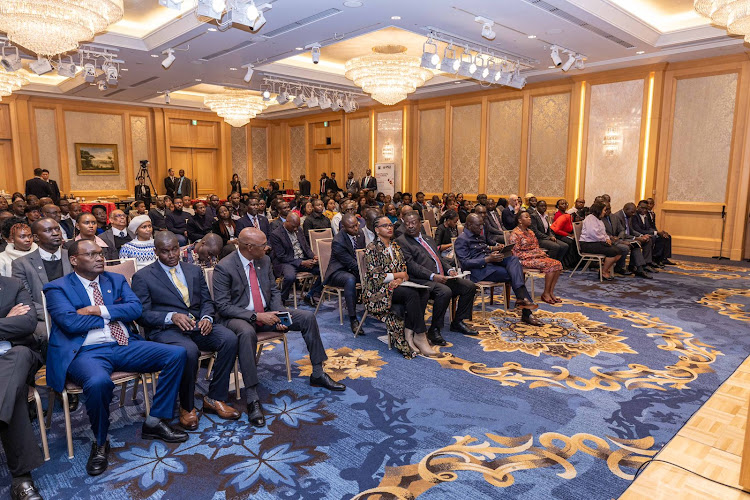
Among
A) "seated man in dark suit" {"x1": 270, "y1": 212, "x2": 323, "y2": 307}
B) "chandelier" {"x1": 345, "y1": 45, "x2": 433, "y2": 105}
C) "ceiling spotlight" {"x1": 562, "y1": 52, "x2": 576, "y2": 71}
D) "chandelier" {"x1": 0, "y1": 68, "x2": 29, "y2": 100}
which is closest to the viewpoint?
"seated man in dark suit" {"x1": 270, "y1": 212, "x2": 323, "y2": 307}

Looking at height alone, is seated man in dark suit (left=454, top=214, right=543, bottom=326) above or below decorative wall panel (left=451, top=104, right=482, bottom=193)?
below

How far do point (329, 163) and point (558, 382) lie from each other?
16118 mm

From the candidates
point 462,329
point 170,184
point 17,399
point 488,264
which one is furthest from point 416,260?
point 170,184

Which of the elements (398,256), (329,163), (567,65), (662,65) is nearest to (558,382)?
(398,256)

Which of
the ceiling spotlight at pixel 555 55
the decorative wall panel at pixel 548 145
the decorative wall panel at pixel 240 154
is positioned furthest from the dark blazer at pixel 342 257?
the decorative wall panel at pixel 240 154

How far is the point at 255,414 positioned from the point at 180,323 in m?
0.87

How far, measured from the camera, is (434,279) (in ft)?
18.1

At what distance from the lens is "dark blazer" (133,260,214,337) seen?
12.2 feet

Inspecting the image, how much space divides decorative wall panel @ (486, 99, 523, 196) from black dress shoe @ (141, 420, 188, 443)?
1184 centimetres

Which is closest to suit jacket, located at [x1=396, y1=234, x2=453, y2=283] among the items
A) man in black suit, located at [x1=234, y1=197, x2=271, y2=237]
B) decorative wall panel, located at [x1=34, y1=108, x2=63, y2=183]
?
man in black suit, located at [x1=234, y1=197, x2=271, y2=237]

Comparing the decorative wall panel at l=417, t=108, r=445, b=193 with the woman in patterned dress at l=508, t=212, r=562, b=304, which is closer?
the woman in patterned dress at l=508, t=212, r=562, b=304

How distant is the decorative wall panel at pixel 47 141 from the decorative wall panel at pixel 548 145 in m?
14.7

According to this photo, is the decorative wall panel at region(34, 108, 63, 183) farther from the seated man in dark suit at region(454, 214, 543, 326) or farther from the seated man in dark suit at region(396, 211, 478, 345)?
the seated man in dark suit at region(454, 214, 543, 326)

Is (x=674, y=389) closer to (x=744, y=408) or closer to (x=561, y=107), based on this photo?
(x=744, y=408)
